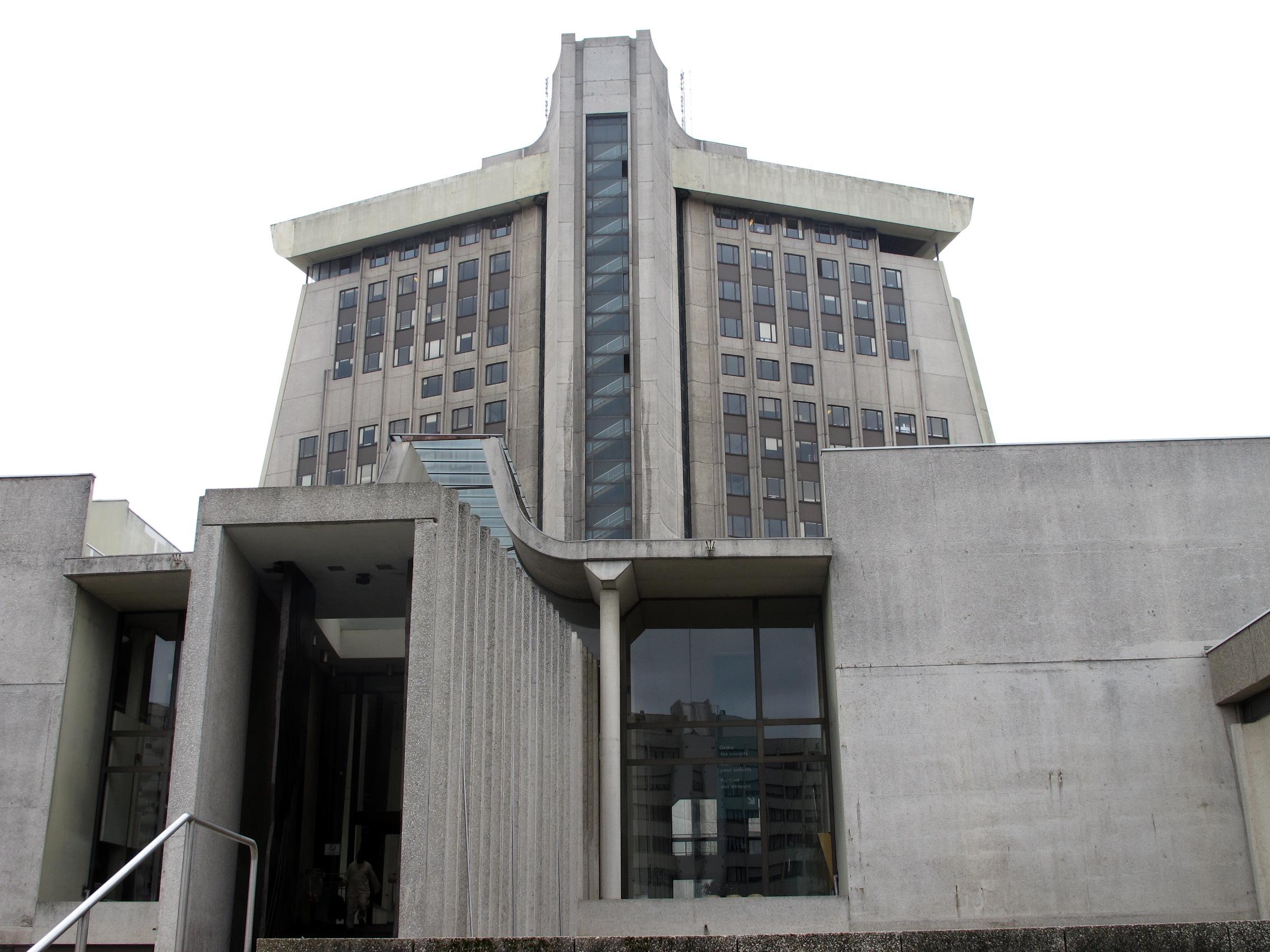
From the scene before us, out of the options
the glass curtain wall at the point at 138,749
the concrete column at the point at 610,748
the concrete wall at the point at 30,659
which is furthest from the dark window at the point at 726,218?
the concrete wall at the point at 30,659

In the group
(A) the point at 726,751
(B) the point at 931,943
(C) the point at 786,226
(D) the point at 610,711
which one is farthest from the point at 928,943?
(C) the point at 786,226

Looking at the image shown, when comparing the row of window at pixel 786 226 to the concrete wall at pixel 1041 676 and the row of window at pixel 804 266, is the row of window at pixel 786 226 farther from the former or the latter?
the concrete wall at pixel 1041 676

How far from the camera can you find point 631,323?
54.8 meters

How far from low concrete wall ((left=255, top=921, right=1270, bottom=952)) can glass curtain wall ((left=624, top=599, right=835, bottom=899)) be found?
1094cm

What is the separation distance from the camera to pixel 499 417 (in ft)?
185

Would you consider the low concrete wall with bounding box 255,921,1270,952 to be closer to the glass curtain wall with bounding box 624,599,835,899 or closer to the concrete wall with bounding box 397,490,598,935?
the concrete wall with bounding box 397,490,598,935

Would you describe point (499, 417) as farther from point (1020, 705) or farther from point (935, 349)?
point (1020, 705)

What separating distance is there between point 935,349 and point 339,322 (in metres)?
27.7

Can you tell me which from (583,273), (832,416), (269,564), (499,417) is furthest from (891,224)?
(269,564)

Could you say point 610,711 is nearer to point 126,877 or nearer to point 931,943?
point 126,877

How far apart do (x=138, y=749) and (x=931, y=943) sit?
15.4 m

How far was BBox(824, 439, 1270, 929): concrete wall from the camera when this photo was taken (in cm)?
1797

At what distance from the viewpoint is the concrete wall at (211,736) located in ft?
38.8

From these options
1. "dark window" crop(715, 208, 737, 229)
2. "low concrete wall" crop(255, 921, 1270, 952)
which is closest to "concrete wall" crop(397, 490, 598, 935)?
"low concrete wall" crop(255, 921, 1270, 952)
